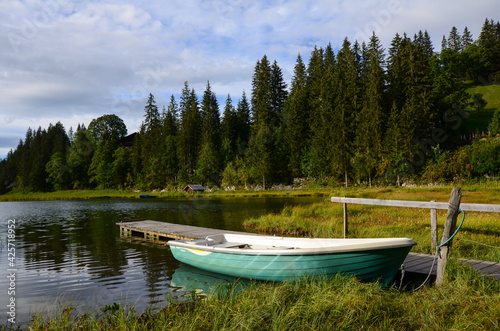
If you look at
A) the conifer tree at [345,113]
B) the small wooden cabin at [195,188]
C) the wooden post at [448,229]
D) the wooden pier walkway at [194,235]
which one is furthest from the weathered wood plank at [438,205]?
the small wooden cabin at [195,188]

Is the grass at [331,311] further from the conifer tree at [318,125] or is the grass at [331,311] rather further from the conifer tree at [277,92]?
the conifer tree at [277,92]

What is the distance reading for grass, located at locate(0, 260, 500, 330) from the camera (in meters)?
4.66

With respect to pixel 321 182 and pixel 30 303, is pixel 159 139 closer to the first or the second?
pixel 321 182

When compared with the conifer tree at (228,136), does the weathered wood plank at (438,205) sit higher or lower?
lower

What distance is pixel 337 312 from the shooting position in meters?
4.98

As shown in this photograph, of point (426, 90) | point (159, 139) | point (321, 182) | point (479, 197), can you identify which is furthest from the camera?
point (159, 139)

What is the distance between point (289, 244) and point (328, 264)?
8.07ft

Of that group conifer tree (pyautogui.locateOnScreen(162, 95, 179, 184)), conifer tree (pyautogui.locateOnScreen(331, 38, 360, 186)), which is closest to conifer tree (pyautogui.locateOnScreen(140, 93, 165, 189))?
conifer tree (pyautogui.locateOnScreen(162, 95, 179, 184))

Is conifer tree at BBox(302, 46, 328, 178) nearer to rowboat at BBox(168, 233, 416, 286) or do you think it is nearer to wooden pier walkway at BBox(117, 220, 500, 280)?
wooden pier walkway at BBox(117, 220, 500, 280)

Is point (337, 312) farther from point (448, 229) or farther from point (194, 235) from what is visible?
point (194, 235)

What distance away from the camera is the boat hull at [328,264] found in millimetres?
6852

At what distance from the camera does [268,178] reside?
5719 cm

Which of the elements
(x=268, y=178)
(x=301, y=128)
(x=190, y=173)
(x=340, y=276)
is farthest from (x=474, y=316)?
(x=190, y=173)

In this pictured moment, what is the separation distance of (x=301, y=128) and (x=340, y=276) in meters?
55.7
